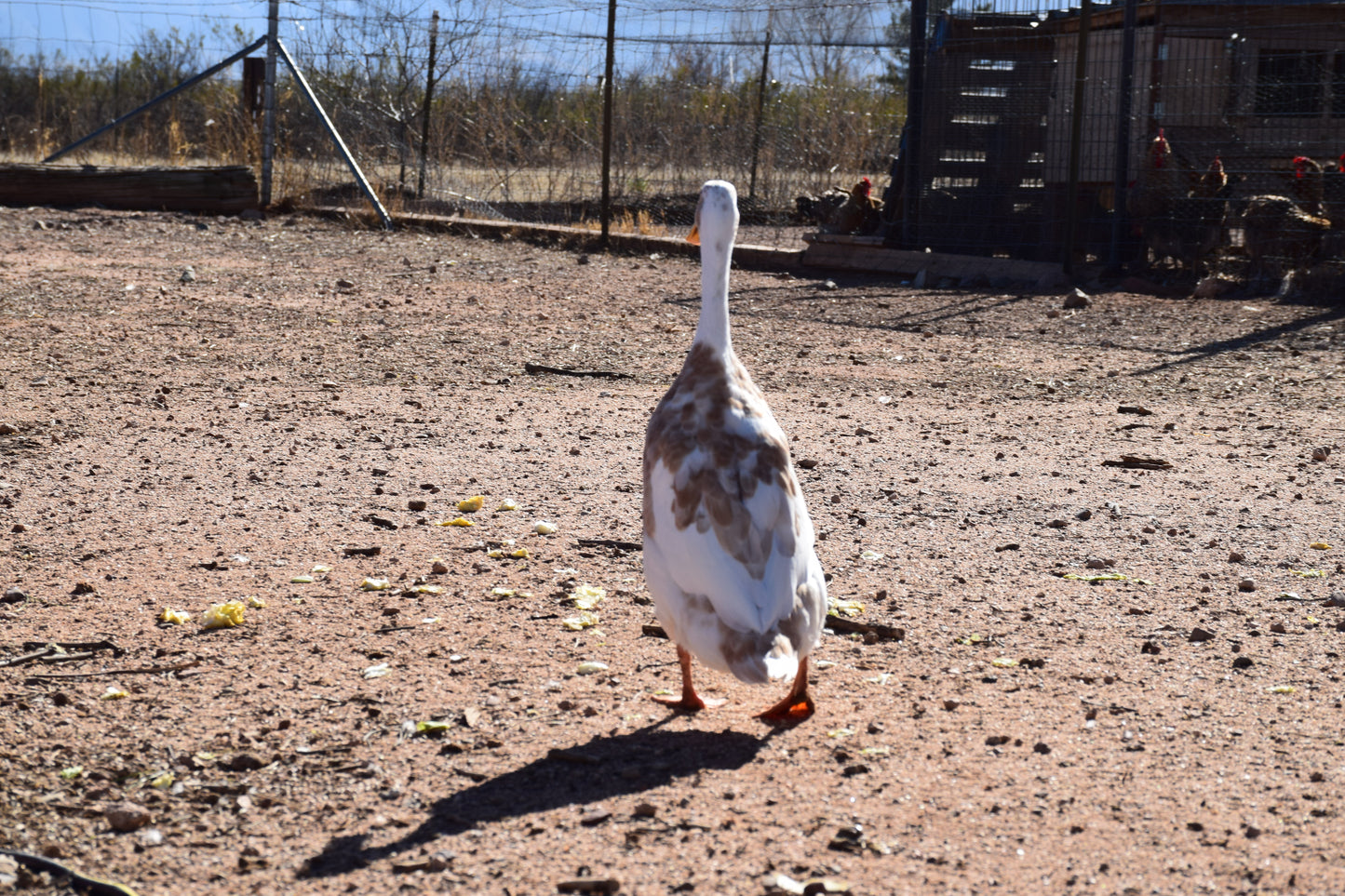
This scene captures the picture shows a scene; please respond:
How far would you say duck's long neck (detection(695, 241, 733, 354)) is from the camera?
11.8ft

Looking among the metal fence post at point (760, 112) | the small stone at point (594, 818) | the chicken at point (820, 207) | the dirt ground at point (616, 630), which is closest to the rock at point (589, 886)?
the dirt ground at point (616, 630)

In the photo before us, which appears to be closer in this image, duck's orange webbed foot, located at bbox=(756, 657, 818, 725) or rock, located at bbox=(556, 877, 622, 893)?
rock, located at bbox=(556, 877, 622, 893)

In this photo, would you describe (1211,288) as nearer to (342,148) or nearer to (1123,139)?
(1123,139)

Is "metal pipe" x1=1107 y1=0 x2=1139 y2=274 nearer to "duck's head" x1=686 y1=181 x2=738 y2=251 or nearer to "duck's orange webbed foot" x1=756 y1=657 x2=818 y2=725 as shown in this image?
"duck's head" x1=686 y1=181 x2=738 y2=251

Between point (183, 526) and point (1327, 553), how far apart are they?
4.22 m

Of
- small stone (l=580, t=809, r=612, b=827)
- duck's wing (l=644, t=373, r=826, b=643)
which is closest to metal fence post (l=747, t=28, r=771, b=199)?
duck's wing (l=644, t=373, r=826, b=643)

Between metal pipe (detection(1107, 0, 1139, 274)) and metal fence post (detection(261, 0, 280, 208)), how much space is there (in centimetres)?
938

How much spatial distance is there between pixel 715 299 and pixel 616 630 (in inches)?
42.8

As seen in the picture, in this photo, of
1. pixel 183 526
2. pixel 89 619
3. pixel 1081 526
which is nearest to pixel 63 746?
pixel 89 619

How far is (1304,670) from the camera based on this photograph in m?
3.70

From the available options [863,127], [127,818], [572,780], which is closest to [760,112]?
[863,127]

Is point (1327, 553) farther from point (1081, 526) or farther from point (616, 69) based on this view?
point (616, 69)

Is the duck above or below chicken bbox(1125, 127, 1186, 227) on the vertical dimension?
below

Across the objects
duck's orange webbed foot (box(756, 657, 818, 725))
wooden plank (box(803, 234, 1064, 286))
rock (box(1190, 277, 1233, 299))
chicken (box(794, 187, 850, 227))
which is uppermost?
chicken (box(794, 187, 850, 227))
